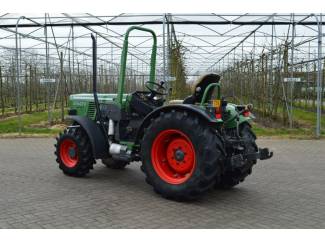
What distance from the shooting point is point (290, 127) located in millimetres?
12508

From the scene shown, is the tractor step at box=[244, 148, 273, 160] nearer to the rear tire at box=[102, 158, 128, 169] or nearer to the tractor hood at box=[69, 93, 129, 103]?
the tractor hood at box=[69, 93, 129, 103]

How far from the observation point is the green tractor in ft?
15.8

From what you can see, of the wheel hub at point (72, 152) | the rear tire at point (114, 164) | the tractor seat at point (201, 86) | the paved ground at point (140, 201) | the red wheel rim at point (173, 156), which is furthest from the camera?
the rear tire at point (114, 164)

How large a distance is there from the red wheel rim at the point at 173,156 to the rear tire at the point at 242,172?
2.52 ft

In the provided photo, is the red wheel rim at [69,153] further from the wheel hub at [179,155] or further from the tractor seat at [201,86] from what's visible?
the tractor seat at [201,86]

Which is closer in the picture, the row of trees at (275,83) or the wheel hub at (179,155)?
the wheel hub at (179,155)

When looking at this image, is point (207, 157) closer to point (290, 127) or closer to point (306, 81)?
point (290, 127)

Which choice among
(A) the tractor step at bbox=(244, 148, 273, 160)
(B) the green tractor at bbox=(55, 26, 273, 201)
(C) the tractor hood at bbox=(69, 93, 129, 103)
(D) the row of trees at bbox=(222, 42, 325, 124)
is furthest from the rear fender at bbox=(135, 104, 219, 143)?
(D) the row of trees at bbox=(222, 42, 325, 124)

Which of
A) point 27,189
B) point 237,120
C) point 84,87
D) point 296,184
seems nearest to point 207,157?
point 237,120

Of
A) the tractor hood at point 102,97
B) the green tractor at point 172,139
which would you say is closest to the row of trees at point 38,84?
the tractor hood at point 102,97

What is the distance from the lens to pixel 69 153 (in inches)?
257

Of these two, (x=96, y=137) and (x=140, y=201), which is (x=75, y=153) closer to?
(x=96, y=137)

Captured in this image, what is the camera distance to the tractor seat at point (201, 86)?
5.18 metres

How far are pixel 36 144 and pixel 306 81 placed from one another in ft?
49.5
